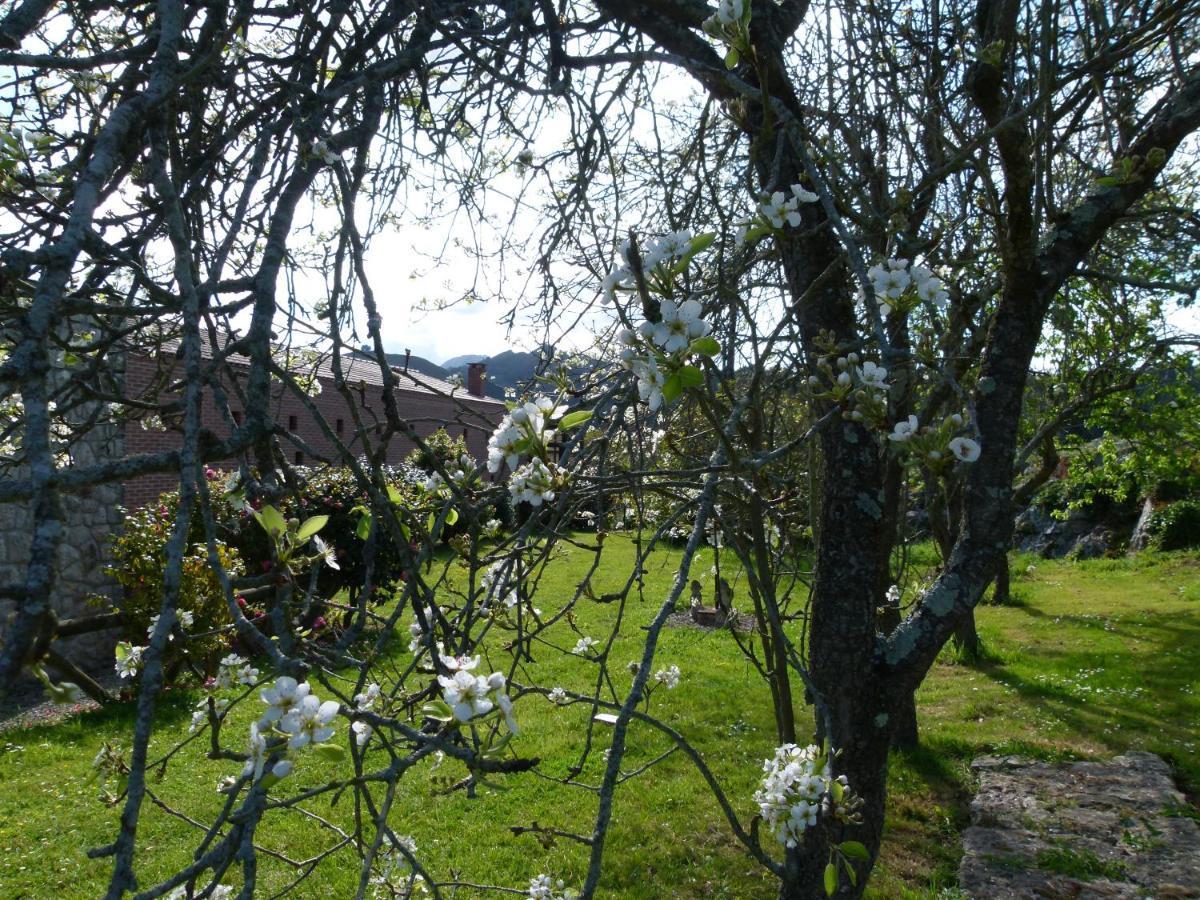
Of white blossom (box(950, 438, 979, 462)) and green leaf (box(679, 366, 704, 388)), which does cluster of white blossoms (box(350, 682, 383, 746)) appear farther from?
white blossom (box(950, 438, 979, 462))

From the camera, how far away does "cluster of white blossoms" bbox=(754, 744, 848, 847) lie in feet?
4.05

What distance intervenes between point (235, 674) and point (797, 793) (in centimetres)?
107

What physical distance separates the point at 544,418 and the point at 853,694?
142 centimetres

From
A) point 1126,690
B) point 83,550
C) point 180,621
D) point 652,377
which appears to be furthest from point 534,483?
point 83,550

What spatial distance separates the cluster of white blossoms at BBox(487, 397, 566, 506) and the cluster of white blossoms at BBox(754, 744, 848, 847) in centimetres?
60

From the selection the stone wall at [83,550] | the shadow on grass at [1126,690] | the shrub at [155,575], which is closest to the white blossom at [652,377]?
the shadow on grass at [1126,690]

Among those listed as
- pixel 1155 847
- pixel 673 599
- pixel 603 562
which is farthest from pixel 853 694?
pixel 603 562

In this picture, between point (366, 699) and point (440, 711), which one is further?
point (366, 699)

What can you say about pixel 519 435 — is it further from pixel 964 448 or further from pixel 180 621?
pixel 180 621

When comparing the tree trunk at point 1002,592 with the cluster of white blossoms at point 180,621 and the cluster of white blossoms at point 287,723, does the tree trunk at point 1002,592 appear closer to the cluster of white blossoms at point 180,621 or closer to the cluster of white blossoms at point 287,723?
the cluster of white blossoms at point 180,621

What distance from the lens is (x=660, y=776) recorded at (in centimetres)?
500

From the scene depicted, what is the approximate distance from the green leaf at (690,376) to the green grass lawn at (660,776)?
1.58m

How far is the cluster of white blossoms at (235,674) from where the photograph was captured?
59.0 inches

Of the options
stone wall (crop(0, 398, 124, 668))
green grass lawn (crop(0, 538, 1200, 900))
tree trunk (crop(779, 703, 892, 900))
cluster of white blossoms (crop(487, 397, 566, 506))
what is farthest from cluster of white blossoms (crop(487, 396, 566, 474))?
stone wall (crop(0, 398, 124, 668))
